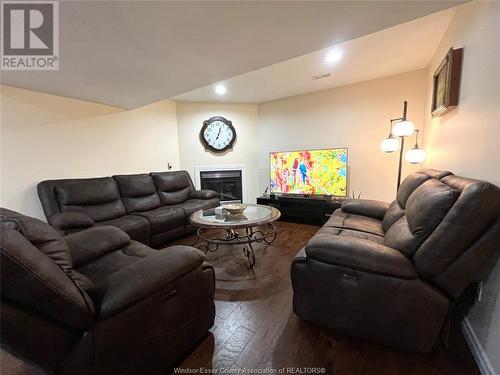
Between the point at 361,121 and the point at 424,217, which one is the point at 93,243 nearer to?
the point at 424,217

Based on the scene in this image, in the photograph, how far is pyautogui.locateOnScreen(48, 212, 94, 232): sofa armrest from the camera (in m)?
2.21

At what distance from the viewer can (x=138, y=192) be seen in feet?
10.7

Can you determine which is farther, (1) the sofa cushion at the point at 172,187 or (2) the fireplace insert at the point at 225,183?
(2) the fireplace insert at the point at 225,183

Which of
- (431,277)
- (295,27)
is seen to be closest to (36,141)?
(295,27)

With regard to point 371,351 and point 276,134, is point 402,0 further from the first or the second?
point 276,134

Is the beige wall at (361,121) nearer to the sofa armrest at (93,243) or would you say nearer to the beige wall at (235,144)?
the beige wall at (235,144)

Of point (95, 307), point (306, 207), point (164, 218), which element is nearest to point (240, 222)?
point (164, 218)

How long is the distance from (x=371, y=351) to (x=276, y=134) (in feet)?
12.7

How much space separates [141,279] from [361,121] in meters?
3.84

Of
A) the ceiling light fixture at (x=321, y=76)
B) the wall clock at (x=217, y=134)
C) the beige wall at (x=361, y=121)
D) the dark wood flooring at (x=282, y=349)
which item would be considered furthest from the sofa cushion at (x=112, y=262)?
the beige wall at (x=361, y=121)

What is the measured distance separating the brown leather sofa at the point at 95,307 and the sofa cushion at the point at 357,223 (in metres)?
1.39

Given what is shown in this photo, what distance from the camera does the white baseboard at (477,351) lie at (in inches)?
44.2

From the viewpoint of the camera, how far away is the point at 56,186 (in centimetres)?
260

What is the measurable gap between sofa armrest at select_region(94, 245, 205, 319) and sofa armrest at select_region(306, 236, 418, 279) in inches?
30.3
